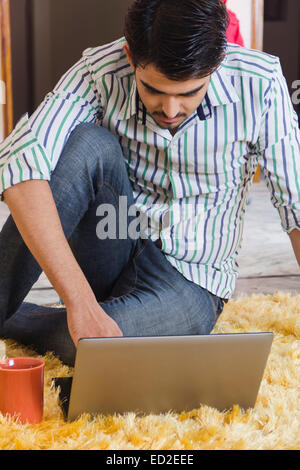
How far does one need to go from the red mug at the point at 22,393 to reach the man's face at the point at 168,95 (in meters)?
0.46

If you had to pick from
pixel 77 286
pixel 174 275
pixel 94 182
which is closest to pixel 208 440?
pixel 77 286

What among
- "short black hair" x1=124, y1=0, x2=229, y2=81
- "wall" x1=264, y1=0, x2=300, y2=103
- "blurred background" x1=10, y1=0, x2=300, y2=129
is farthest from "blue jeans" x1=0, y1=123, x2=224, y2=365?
"wall" x1=264, y1=0, x2=300, y2=103

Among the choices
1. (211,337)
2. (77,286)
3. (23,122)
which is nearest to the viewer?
(211,337)

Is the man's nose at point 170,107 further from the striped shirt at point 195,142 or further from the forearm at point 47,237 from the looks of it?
the forearm at point 47,237

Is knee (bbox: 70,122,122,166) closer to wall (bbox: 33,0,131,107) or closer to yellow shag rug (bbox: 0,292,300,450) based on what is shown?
yellow shag rug (bbox: 0,292,300,450)

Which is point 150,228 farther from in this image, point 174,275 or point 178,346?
point 178,346

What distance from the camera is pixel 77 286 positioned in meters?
1.02

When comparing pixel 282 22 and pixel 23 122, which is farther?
pixel 282 22

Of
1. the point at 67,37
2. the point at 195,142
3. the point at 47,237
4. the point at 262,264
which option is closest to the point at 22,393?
the point at 47,237

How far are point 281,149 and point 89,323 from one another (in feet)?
1.59

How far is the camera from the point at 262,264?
2.31 m

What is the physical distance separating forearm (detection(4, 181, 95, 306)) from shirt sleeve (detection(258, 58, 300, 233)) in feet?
1.34

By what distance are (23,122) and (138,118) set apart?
0.70ft

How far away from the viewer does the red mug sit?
3.04ft
